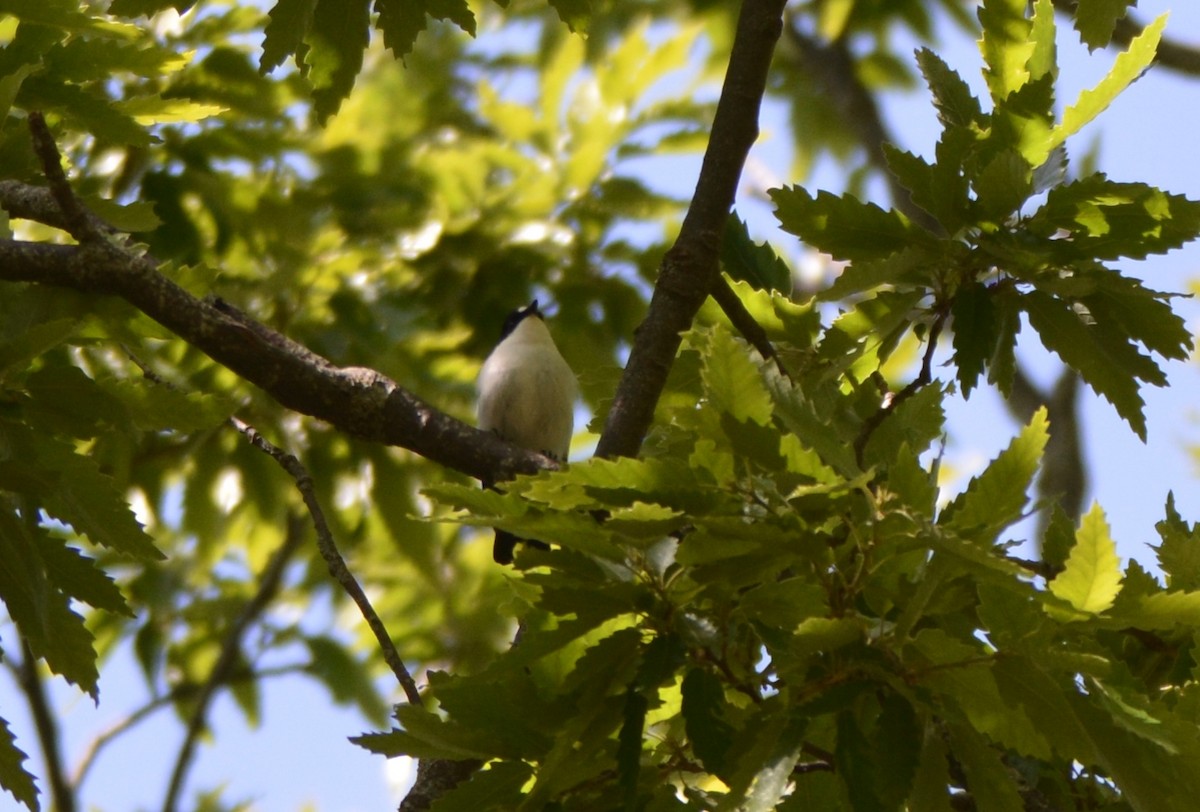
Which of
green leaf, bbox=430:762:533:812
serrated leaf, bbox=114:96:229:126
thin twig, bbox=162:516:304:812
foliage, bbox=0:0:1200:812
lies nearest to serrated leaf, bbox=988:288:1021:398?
foliage, bbox=0:0:1200:812

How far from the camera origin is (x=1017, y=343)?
297 cm

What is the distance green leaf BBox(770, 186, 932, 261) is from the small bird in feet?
13.9

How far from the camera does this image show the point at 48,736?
21.6 ft

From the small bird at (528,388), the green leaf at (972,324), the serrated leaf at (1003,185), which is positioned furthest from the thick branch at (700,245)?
the small bird at (528,388)

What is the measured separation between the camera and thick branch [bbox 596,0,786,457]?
2965mm

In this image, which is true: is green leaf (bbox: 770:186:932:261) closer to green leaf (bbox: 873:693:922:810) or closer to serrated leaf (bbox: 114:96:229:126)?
green leaf (bbox: 873:693:922:810)

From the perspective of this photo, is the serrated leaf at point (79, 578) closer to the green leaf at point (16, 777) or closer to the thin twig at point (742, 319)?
the green leaf at point (16, 777)

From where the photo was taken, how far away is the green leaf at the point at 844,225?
2740mm

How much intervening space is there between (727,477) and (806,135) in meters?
8.50

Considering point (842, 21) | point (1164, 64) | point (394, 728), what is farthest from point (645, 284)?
point (394, 728)

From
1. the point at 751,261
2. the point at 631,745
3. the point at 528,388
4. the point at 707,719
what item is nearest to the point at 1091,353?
the point at 751,261

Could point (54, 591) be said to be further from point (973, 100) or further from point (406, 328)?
point (406, 328)

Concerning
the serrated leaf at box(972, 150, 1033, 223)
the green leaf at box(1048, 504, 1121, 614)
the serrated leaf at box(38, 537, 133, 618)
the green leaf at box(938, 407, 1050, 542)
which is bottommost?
the green leaf at box(1048, 504, 1121, 614)

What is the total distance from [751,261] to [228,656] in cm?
453
